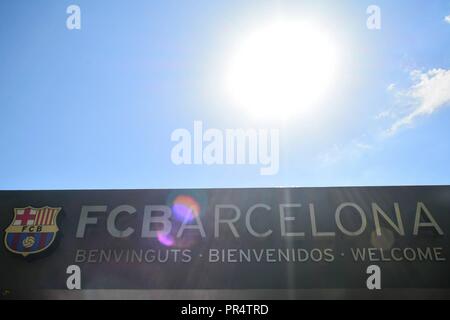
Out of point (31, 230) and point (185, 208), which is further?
point (185, 208)

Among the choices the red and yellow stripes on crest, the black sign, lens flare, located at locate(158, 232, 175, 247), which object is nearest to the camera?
the black sign

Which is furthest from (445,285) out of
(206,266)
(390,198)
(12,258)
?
(12,258)

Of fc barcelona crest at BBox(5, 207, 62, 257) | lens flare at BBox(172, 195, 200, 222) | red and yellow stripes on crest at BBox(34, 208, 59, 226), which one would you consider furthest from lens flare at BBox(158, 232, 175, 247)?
red and yellow stripes on crest at BBox(34, 208, 59, 226)

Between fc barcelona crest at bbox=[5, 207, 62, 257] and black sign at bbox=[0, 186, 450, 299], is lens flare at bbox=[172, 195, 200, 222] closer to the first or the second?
black sign at bbox=[0, 186, 450, 299]

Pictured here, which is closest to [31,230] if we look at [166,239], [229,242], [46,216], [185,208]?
[46,216]

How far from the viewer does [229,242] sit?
463 inches

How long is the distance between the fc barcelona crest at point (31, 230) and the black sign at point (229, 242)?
0.03 metres

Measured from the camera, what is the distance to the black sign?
11086 mm

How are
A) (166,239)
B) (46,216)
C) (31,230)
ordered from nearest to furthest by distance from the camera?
(166,239) → (31,230) → (46,216)

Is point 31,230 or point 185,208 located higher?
point 185,208

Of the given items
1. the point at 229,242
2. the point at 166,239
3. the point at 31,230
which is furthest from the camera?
the point at 31,230

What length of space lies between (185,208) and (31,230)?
14.5 feet

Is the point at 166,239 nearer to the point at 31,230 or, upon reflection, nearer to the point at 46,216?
the point at 46,216

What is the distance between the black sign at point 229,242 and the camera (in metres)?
11.1
